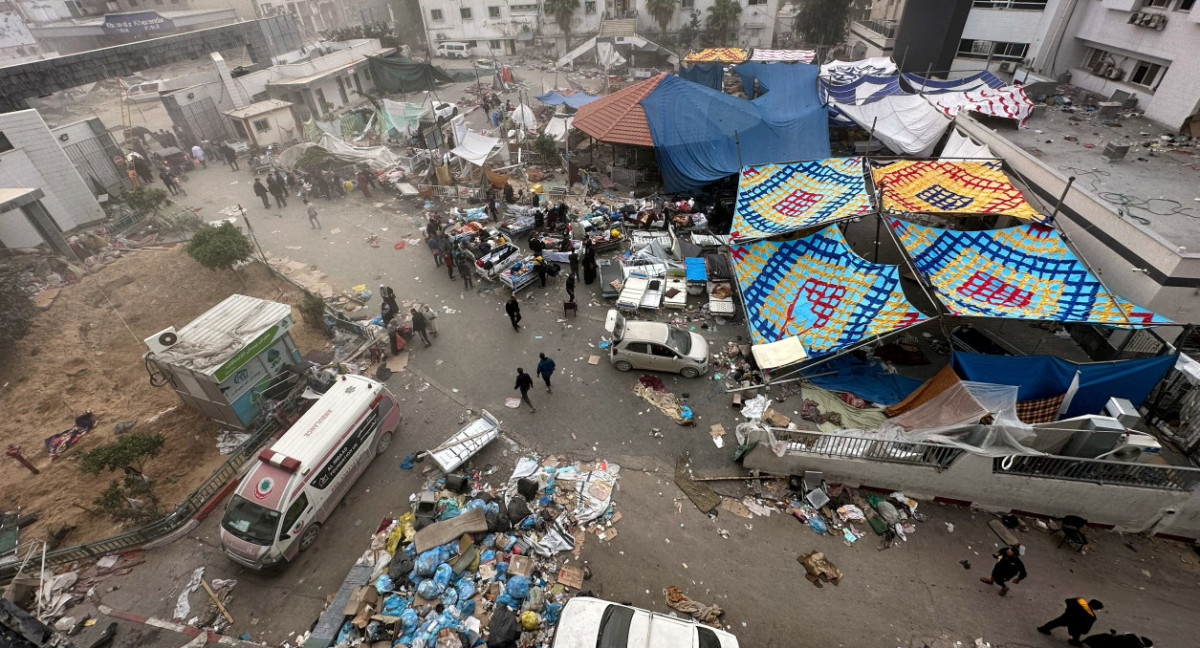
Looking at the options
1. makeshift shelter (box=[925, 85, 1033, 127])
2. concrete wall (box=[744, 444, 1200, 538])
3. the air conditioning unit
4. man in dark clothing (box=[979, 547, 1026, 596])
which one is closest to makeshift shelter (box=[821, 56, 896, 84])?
makeshift shelter (box=[925, 85, 1033, 127])

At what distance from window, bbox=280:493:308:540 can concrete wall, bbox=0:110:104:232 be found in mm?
20287

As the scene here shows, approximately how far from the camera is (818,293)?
1195cm

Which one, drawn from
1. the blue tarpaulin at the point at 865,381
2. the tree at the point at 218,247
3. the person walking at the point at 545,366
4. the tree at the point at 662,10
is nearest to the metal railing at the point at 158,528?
the person walking at the point at 545,366

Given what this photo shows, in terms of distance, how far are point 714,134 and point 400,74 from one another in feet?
90.9

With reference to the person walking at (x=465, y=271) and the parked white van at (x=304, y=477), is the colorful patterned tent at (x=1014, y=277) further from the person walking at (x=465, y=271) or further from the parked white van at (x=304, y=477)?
the parked white van at (x=304, y=477)

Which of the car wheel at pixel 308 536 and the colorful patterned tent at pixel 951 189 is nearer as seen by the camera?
the car wheel at pixel 308 536

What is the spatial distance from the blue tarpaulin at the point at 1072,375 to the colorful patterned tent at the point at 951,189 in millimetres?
4475

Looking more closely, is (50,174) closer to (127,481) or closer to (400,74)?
(127,481)

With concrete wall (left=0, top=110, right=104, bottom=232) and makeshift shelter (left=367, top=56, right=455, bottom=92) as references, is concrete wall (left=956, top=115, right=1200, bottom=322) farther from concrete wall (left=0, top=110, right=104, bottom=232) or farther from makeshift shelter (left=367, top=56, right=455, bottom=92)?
makeshift shelter (left=367, top=56, right=455, bottom=92)

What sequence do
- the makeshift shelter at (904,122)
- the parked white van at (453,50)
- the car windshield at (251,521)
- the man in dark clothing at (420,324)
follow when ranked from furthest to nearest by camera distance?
the parked white van at (453,50) → the makeshift shelter at (904,122) → the man in dark clothing at (420,324) → the car windshield at (251,521)

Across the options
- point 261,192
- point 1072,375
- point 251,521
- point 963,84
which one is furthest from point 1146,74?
point 261,192

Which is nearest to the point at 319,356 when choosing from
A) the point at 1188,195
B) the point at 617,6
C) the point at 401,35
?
the point at 1188,195

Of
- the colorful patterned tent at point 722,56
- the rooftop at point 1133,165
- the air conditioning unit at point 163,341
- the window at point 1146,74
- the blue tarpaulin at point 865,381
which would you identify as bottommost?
the blue tarpaulin at point 865,381

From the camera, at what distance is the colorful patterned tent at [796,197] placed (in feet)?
43.7
